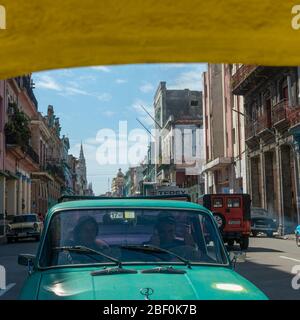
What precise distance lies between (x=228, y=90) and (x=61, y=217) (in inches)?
1518

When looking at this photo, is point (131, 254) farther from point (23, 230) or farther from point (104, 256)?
point (23, 230)

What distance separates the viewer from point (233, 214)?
19.6 meters

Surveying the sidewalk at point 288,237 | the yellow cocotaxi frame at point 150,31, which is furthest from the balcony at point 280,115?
the yellow cocotaxi frame at point 150,31

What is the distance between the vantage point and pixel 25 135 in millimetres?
30750

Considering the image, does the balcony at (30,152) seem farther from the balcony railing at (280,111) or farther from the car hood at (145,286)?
the car hood at (145,286)

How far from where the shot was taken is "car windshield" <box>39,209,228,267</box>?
4.07 metres

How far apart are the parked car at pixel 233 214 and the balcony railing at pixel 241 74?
14.1m

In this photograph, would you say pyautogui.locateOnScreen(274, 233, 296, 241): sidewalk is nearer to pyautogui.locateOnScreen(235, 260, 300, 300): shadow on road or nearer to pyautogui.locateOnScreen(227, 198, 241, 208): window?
pyautogui.locateOnScreen(227, 198, 241, 208): window

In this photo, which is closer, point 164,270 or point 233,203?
point 164,270

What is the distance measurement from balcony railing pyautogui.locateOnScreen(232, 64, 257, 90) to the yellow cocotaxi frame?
80.6 ft

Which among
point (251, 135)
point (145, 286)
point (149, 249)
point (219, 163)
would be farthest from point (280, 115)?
point (145, 286)

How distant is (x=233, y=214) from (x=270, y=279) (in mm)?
9367

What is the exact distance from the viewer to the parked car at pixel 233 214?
18.8 meters
